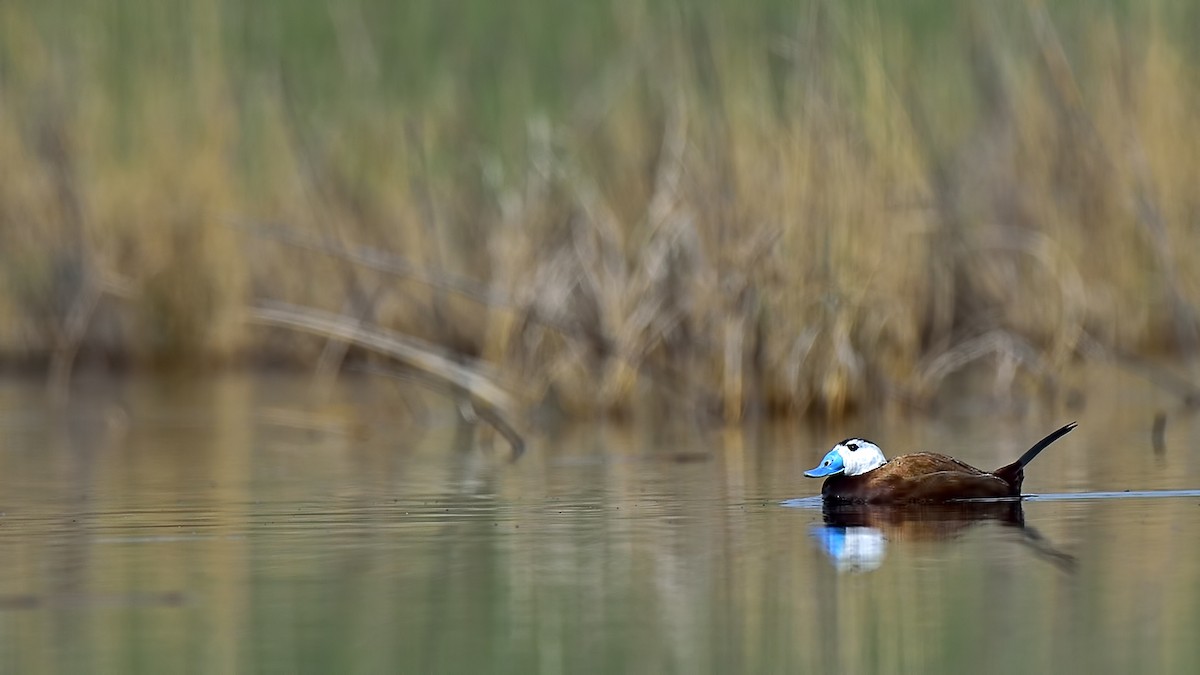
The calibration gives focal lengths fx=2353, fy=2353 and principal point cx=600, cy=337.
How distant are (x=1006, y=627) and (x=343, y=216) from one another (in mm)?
10309

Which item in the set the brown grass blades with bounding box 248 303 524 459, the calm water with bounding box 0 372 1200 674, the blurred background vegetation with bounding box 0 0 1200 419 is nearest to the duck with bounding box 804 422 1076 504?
the calm water with bounding box 0 372 1200 674

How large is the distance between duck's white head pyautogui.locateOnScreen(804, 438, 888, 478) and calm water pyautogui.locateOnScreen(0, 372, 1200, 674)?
147mm

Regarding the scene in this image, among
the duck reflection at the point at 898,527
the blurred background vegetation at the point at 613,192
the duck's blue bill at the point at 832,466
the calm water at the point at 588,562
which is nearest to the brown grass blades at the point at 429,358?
the blurred background vegetation at the point at 613,192

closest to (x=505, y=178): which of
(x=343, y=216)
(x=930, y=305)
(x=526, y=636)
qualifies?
(x=343, y=216)

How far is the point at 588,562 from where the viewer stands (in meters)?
5.79

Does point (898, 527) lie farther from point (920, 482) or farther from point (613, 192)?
point (613, 192)

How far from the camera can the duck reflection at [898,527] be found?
575 cm

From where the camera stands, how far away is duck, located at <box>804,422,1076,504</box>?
273 inches

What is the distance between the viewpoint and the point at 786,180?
34.6 ft

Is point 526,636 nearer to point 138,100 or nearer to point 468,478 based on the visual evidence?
point 468,478

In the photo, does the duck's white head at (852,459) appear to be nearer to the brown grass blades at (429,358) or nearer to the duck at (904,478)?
the duck at (904,478)

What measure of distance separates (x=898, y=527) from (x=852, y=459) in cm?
62

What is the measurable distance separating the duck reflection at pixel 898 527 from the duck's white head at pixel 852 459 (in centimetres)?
12

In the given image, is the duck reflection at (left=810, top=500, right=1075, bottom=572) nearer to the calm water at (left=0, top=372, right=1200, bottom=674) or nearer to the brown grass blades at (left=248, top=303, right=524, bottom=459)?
the calm water at (left=0, top=372, right=1200, bottom=674)
